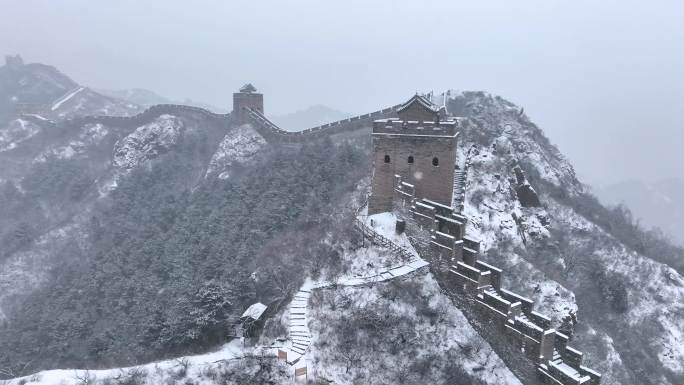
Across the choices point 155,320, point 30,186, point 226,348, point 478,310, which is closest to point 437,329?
point 478,310

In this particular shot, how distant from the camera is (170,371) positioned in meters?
15.9

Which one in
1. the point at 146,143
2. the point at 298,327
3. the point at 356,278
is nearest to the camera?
the point at 298,327

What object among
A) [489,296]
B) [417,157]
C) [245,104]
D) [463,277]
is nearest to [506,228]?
[417,157]

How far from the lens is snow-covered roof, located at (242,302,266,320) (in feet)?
57.4

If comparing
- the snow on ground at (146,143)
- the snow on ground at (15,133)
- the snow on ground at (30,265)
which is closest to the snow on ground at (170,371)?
the snow on ground at (30,265)

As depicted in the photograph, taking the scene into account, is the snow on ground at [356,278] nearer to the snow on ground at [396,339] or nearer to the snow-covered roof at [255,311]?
the snow on ground at [396,339]

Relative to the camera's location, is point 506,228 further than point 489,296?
Yes

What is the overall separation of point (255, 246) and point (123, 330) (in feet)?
32.3

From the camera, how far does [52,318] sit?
30250 millimetres

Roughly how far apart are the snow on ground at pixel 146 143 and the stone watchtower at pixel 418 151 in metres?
37.4

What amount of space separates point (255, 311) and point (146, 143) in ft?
133

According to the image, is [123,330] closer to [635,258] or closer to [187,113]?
[187,113]

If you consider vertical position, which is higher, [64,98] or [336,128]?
[64,98]

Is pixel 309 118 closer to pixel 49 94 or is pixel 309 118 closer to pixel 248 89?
pixel 49 94
